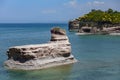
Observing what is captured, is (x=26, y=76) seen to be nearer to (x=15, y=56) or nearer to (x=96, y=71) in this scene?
(x=15, y=56)

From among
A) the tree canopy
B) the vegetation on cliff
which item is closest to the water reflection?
the vegetation on cliff

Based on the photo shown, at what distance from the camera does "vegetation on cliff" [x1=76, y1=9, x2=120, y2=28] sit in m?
134

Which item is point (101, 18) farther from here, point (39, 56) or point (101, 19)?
point (39, 56)

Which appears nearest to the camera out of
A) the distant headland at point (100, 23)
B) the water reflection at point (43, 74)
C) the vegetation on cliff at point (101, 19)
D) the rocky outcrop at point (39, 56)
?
the water reflection at point (43, 74)

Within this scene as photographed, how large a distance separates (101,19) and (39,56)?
95565 millimetres

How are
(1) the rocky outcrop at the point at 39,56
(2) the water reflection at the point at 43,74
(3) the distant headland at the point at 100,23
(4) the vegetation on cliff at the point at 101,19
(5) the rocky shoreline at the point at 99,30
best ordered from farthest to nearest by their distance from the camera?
(4) the vegetation on cliff at the point at 101,19
(3) the distant headland at the point at 100,23
(5) the rocky shoreline at the point at 99,30
(1) the rocky outcrop at the point at 39,56
(2) the water reflection at the point at 43,74

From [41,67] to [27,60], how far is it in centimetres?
189

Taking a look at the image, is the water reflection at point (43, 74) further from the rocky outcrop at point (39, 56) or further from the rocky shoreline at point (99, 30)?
the rocky shoreline at point (99, 30)

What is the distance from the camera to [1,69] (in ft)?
143

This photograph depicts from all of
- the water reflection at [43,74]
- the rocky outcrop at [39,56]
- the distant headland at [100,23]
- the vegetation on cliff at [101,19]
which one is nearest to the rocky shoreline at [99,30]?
the distant headland at [100,23]

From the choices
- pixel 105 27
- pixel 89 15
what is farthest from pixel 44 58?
pixel 89 15

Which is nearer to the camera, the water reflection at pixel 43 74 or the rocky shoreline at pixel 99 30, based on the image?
the water reflection at pixel 43 74

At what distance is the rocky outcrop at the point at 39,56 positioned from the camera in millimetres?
43156

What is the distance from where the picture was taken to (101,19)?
137 metres
